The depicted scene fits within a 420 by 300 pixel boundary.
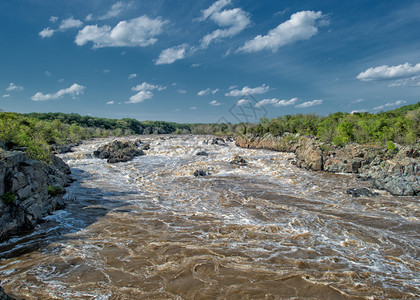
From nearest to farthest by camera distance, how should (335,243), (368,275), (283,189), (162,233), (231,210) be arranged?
(368,275)
(335,243)
(162,233)
(231,210)
(283,189)

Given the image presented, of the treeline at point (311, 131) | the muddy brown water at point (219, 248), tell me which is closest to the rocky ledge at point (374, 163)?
the muddy brown water at point (219, 248)

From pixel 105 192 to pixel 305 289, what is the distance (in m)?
16.7

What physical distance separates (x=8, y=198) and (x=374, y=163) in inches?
1280

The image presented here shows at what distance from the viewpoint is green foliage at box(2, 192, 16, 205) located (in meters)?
10.6

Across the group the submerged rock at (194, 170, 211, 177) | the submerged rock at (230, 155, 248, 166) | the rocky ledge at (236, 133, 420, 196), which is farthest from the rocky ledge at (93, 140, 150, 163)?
the rocky ledge at (236, 133, 420, 196)

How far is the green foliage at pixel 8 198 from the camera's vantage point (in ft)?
34.7

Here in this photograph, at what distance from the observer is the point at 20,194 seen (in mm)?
11203

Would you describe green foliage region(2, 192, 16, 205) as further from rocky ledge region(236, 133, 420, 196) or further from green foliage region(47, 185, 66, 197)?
rocky ledge region(236, 133, 420, 196)

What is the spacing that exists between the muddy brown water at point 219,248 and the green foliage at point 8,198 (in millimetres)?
1711

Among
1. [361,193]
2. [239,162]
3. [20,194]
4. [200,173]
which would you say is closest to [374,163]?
[361,193]

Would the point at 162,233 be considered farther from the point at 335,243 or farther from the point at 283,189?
the point at 283,189

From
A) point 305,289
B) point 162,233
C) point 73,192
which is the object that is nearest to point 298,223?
point 305,289

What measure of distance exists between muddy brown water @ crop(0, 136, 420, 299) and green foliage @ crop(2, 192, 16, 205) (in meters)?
1.71

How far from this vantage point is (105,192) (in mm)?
19438
